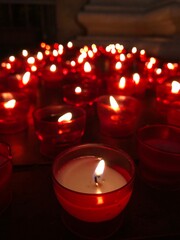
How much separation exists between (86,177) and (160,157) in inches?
8.3

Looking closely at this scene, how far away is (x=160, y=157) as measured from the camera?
0.73 m

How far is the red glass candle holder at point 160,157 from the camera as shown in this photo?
2.39ft

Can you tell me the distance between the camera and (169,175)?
0.76m

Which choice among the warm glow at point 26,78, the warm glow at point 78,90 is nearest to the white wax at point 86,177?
the warm glow at point 78,90

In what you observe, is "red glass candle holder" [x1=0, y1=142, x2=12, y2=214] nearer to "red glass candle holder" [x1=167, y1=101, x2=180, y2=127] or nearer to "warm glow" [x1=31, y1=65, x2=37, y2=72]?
"red glass candle holder" [x1=167, y1=101, x2=180, y2=127]

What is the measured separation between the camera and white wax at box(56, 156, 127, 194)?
643 millimetres

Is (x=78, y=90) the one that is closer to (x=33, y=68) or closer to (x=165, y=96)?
(x=165, y=96)

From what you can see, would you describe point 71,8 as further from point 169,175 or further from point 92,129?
point 169,175

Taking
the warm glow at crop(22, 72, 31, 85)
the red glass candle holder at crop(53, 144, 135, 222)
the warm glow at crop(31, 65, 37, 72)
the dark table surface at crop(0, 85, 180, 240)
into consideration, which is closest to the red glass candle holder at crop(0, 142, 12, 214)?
the dark table surface at crop(0, 85, 180, 240)

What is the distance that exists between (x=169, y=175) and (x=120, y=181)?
0.17 meters

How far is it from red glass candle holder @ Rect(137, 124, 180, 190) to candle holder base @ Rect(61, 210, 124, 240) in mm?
196

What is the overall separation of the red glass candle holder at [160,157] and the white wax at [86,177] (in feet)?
0.40

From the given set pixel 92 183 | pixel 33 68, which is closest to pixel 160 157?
pixel 92 183

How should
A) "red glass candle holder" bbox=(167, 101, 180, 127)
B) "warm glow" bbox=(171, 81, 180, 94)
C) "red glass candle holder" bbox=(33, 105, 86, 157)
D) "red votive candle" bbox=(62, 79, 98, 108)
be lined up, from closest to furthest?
"red glass candle holder" bbox=(33, 105, 86, 157), "red glass candle holder" bbox=(167, 101, 180, 127), "warm glow" bbox=(171, 81, 180, 94), "red votive candle" bbox=(62, 79, 98, 108)
